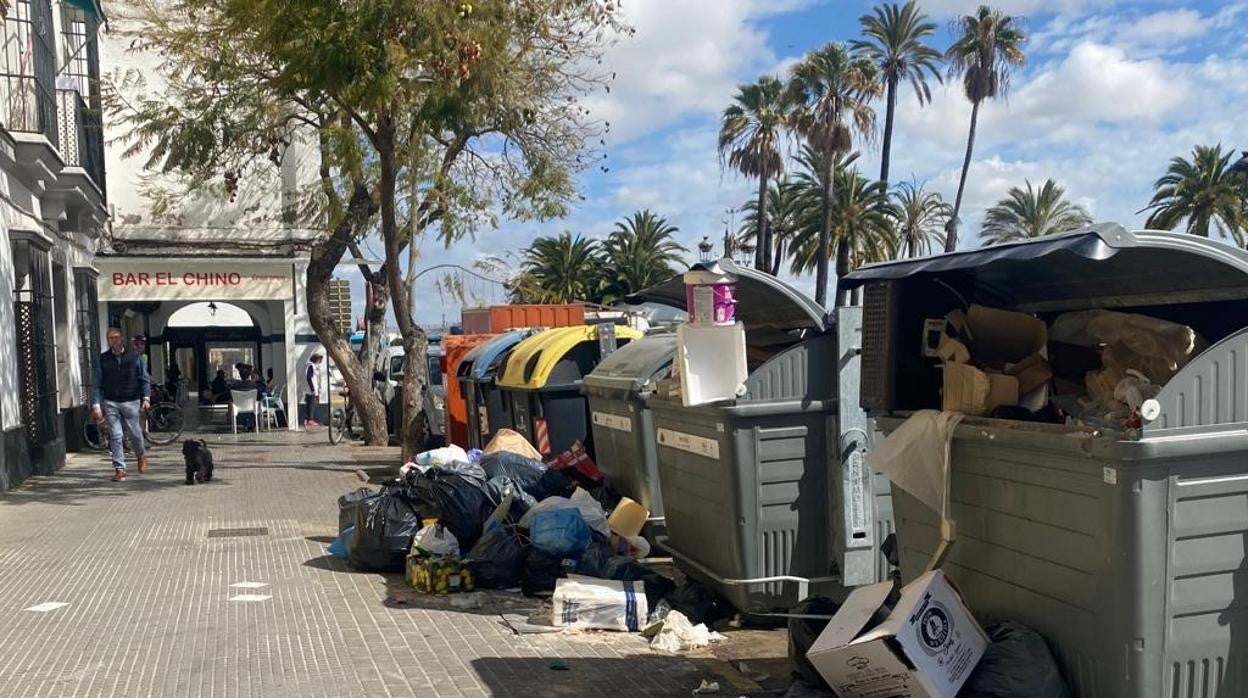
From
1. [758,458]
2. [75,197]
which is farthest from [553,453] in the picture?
[75,197]

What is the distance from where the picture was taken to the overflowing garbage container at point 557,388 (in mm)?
10195

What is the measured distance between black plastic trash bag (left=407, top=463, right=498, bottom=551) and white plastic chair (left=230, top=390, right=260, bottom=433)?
638 inches

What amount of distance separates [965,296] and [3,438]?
10915 millimetres

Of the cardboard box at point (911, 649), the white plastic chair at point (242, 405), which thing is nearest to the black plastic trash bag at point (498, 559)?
the cardboard box at point (911, 649)

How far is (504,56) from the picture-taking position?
12.4 metres

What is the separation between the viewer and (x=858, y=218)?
43500 millimetres

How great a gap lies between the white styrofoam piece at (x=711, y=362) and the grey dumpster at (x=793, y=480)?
0.08 m

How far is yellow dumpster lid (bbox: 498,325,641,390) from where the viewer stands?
10.3 metres

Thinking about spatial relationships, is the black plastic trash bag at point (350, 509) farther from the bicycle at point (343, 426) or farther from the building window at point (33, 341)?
the bicycle at point (343, 426)

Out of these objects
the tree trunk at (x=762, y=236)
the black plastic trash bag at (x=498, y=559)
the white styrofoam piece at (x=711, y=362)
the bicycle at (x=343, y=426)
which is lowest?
the bicycle at (x=343, y=426)

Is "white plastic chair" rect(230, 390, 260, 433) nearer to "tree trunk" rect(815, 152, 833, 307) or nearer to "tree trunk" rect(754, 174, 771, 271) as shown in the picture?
"tree trunk" rect(815, 152, 833, 307)

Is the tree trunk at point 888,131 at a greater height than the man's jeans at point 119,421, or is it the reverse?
the tree trunk at point 888,131

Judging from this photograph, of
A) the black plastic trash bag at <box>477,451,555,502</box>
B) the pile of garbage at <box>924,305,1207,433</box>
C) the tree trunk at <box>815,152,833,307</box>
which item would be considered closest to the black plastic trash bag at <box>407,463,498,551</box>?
the black plastic trash bag at <box>477,451,555,502</box>

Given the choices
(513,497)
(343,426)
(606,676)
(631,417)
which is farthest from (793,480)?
(343,426)
